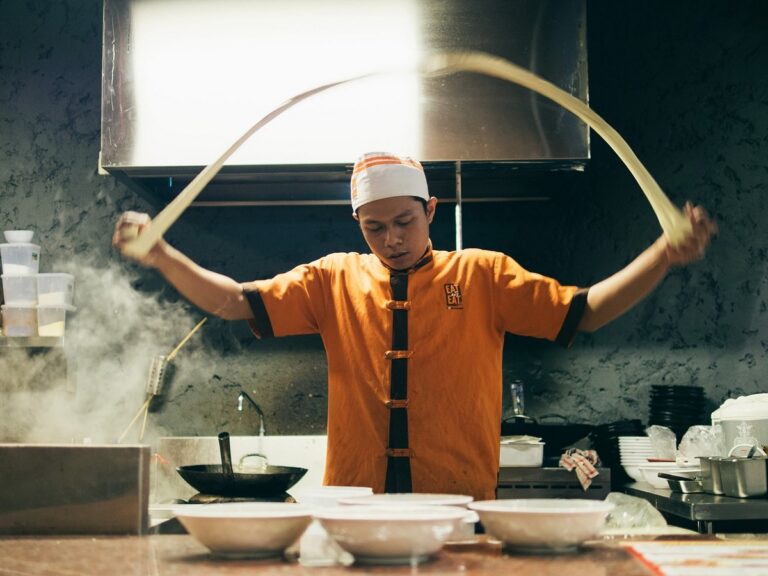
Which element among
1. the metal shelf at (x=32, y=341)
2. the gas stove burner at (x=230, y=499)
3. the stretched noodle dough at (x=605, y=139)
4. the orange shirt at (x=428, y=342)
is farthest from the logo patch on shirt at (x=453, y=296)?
the metal shelf at (x=32, y=341)

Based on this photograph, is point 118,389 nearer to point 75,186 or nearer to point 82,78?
point 75,186

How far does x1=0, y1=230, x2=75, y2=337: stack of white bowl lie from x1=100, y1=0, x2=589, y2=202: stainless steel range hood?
685 mm

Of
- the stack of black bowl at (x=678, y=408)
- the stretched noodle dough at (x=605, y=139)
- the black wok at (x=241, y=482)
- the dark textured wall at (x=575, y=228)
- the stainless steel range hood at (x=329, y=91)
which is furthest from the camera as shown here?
the dark textured wall at (x=575, y=228)

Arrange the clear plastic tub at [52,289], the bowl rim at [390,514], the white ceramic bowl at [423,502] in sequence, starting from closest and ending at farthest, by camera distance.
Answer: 1. the bowl rim at [390,514]
2. the white ceramic bowl at [423,502]
3. the clear plastic tub at [52,289]

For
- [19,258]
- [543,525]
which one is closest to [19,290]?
[19,258]

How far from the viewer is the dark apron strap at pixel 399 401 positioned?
92.7 inches

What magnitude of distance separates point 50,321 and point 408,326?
1.85 m

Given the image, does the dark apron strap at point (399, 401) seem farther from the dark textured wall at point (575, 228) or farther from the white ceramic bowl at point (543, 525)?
the dark textured wall at point (575, 228)

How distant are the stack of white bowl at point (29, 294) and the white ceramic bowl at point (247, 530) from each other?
2.58m

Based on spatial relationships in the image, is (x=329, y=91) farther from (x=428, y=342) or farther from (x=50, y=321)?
(x=50, y=321)

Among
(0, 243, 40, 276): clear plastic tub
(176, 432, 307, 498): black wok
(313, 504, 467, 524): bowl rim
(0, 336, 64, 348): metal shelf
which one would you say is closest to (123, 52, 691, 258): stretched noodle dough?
(313, 504, 467, 524): bowl rim

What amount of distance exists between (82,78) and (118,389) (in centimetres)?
143

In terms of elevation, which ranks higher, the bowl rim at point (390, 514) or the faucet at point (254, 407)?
the bowl rim at point (390, 514)

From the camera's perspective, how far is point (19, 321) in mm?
3537
